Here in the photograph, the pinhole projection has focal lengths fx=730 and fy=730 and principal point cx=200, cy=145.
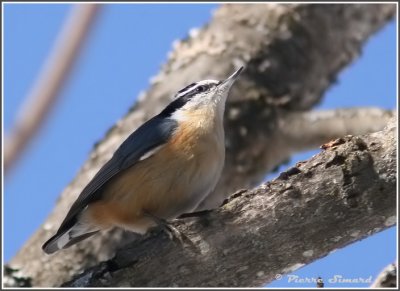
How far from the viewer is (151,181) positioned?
10.9ft

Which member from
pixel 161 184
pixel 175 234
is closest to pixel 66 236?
pixel 161 184

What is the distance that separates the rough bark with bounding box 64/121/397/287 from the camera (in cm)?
269

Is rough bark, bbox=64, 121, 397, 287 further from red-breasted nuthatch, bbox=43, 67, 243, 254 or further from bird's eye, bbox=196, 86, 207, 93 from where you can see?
bird's eye, bbox=196, 86, 207, 93

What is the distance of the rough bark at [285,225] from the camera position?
2689 millimetres

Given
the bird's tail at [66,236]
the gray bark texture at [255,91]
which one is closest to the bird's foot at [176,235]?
the bird's tail at [66,236]

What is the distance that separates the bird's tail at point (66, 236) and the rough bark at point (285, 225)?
2.37 ft

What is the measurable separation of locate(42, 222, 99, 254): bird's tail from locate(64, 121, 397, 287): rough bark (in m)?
0.72

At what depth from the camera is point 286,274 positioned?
9.28ft

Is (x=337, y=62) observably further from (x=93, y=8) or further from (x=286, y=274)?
(x=93, y=8)

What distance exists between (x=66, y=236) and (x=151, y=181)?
572mm

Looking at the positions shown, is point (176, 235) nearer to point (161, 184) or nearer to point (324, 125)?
point (161, 184)

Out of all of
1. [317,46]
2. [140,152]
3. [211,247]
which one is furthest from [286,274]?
[317,46]

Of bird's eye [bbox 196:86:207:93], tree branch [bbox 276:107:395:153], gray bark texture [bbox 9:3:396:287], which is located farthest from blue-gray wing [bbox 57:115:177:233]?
tree branch [bbox 276:107:395:153]

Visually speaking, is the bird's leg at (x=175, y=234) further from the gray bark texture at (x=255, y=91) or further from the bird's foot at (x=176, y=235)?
the gray bark texture at (x=255, y=91)
